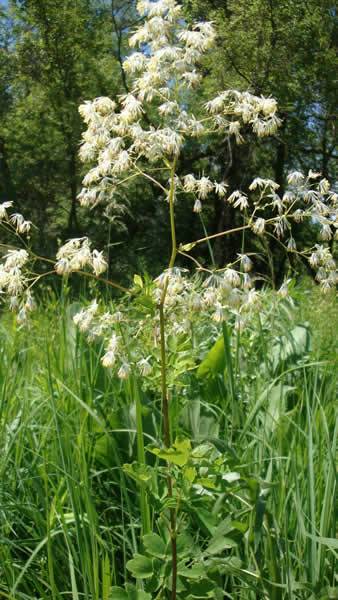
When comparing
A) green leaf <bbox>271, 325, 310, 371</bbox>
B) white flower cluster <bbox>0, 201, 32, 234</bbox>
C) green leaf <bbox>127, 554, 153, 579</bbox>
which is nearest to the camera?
green leaf <bbox>127, 554, 153, 579</bbox>

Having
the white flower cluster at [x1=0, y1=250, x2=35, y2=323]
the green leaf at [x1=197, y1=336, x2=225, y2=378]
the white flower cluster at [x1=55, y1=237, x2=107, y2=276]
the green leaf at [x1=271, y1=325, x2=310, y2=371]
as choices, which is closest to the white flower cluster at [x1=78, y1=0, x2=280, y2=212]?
the white flower cluster at [x1=55, y1=237, x2=107, y2=276]

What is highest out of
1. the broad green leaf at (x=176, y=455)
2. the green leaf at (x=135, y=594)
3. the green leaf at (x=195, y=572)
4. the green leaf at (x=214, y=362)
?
the green leaf at (x=214, y=362)

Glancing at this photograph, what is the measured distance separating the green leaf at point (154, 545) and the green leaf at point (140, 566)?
0.09 feet

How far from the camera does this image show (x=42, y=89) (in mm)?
25938

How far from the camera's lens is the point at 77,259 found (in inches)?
66.0

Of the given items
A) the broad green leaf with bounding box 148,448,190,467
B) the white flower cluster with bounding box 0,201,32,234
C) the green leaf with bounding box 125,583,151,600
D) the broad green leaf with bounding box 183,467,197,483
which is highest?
the white flower cluster with bounding box 0,201,32,234

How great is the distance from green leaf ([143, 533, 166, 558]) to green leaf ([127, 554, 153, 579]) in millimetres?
26

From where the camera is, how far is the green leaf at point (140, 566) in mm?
1575

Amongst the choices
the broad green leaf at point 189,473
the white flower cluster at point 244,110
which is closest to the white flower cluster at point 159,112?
the white flower cluster at point 244,110

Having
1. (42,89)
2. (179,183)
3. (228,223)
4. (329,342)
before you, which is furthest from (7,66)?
(179,183)

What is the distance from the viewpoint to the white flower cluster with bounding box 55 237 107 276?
5.45 ft

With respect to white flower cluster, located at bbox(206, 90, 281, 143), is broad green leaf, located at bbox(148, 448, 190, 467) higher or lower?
lower

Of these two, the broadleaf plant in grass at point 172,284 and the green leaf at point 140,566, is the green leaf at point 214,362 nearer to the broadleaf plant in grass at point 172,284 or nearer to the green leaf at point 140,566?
the broadleaf plant in grass at point 172,284

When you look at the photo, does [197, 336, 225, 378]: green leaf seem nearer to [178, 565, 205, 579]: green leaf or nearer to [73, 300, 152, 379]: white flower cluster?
[73, 300, 152, 379]: white flower cluster
